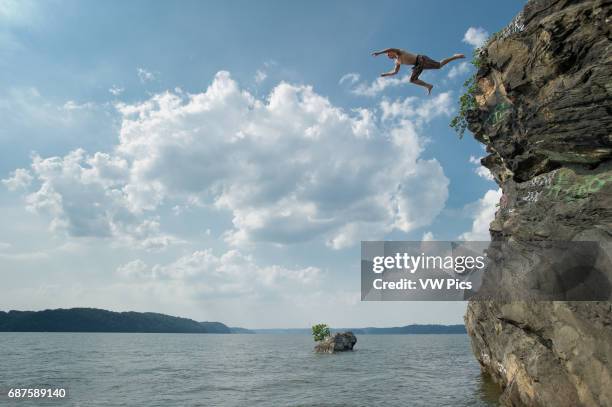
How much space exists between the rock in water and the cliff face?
6504 cm

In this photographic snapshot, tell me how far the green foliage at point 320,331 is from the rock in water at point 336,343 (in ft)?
5.51

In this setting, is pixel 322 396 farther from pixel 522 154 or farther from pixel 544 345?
pixel 522 154

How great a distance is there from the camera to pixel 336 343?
83.2 meters

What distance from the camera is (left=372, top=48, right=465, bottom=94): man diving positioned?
1407cm

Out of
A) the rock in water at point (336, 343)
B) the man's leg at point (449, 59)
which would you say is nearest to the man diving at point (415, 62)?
the man's leg at point (449, 59)

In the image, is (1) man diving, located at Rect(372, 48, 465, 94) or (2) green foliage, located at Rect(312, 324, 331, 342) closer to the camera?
(1) man diving, located at Rect(372, 48, 465, 94)

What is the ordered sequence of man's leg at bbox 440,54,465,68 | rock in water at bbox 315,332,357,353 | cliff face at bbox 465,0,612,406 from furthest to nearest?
rock in water at bbox 315,332,357,353 < cliff face at bbox 465,0,612,406 < man's leg at bbox 440,54,465,68

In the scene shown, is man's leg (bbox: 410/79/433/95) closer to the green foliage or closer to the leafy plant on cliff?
the leafy plant on cliff

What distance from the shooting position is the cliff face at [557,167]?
1583 centimetres

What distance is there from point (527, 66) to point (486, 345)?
2252cm

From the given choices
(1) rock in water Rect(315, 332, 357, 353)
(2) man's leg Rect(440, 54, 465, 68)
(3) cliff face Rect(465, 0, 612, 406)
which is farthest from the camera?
(1) rock in water Rect(315, 332, 357, 353)

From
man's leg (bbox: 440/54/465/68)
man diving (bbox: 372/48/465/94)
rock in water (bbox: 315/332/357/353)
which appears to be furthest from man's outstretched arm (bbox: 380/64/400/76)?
rock in water (bbox: 315/332/357/353)

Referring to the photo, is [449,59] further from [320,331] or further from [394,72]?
[320,331]

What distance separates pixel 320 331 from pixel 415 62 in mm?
80817
